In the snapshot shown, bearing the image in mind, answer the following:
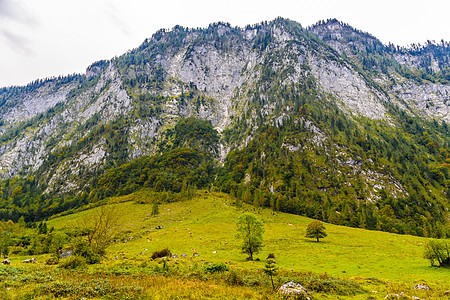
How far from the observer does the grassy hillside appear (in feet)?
64.2

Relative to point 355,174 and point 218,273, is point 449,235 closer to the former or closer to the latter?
point 355,174

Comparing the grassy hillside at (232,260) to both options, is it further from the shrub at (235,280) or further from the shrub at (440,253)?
the shrub at (440,253)

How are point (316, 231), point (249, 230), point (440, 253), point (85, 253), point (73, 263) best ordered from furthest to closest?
point (316, 231)
point (249, 230)
point (440, 253)
point (85, 253)
point (73, 263)

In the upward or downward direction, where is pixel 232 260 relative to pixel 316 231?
downward

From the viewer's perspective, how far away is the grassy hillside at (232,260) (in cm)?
1958

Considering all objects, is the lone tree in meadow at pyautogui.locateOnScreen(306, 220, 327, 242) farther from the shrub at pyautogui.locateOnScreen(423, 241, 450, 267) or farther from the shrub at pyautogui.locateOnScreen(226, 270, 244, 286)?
the shrub at pyautogui.locateOnScreen(226, 270, 244, 286)

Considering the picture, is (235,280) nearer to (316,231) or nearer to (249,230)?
(249,230)

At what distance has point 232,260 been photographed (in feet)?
144

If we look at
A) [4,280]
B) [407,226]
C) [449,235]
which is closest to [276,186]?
[407,226]

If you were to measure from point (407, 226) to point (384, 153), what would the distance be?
8996cm

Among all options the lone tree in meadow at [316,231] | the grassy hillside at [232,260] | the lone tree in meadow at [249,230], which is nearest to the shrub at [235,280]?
the grassy hillside at [232,260]

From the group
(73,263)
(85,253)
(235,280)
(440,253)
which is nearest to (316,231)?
(440,253)

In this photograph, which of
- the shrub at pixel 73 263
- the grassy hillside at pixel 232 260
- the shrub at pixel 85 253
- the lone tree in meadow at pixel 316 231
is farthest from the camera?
the lone tree in meadow at pixel 316 231

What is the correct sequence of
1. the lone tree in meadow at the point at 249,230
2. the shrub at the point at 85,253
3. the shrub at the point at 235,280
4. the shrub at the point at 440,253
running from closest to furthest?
1. the shrub at the point at 235,280
2. the shrub at the point at 85,253
3. the shrub at the point at 440,253
4. the lone tree in meadow at the point at 249,230
